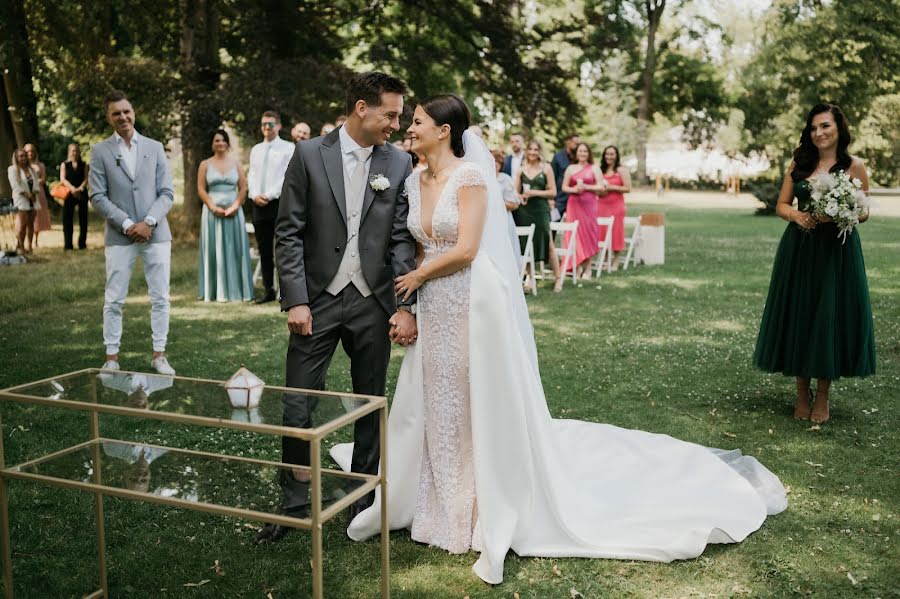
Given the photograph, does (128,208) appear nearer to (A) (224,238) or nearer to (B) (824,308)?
(A) (224,238)

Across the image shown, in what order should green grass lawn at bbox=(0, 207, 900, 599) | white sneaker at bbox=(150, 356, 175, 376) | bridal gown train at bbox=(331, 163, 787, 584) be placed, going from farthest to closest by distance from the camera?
white sneaker at bbox=(150, 356, 175, 376) → bridal gown train at bbox=(331, 163, 787, 584) → green grass lawn at bbox=(0, 207, 900, 599)

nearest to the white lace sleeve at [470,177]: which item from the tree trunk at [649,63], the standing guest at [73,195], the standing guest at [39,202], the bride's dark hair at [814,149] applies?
the bride's dark hair at [814,149]

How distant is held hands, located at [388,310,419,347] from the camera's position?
14.4 ft

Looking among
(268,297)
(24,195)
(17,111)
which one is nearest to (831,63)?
A: (17,111)

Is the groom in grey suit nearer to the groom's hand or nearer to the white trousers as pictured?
the groom's hand

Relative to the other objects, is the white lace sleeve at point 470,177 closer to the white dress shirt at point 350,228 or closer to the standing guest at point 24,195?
the white dress shirt at point 350,228

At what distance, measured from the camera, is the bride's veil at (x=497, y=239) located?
4.31m

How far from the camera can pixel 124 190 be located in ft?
24.2

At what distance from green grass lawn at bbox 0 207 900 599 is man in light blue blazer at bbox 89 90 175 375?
75 centimetres

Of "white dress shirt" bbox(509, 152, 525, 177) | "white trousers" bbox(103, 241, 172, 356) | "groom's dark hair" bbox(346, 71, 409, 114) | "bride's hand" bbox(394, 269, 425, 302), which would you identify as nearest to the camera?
"groom's dark hair" bbox(346, 71, 409, 114)

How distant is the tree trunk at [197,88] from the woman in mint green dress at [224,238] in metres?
6.03

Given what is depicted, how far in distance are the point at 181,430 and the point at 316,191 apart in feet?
8.48

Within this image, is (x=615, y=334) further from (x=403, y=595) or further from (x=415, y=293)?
(x=403, y=595)

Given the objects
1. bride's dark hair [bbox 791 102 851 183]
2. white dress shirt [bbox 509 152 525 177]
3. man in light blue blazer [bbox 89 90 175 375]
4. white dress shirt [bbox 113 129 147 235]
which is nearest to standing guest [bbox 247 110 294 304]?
man in light blue blazer [bbox 89 90 175 375]
